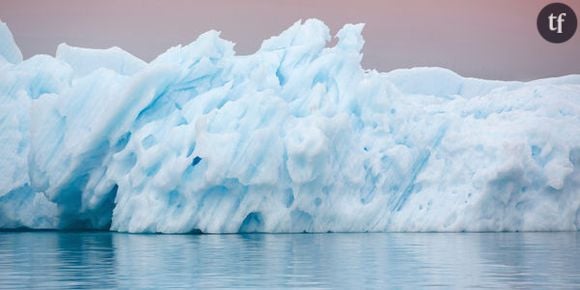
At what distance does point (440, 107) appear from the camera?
754 inches

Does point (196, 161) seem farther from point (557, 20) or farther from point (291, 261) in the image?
point (291, 261)

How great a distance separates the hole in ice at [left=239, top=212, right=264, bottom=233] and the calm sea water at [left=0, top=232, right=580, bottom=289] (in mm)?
1175

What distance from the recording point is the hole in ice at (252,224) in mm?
16734

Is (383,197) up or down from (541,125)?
down

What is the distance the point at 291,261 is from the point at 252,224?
6.51 m

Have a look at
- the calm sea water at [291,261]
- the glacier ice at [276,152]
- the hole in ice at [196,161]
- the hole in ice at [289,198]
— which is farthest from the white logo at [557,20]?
the hole in ice at [196,161]

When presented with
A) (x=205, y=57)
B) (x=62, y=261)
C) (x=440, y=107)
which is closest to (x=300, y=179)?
(x=205, y=57)

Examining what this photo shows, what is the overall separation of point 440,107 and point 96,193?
625 centimetres

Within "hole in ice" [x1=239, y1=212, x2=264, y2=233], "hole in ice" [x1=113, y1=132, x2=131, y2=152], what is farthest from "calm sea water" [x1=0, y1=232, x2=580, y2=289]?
"hole in ice" [x1=113, y1=132, x2=131, y2=152]

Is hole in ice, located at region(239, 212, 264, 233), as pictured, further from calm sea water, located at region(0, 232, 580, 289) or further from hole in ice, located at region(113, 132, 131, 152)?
hole in ice, located at region(113, 132, 131, 152)

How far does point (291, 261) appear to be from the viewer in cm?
1034

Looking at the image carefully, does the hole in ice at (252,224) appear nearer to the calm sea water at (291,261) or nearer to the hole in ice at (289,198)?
the hole in ice at (289,198)

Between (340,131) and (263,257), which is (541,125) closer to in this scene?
(340,131)

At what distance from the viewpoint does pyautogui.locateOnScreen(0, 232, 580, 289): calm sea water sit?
8.22 metres
